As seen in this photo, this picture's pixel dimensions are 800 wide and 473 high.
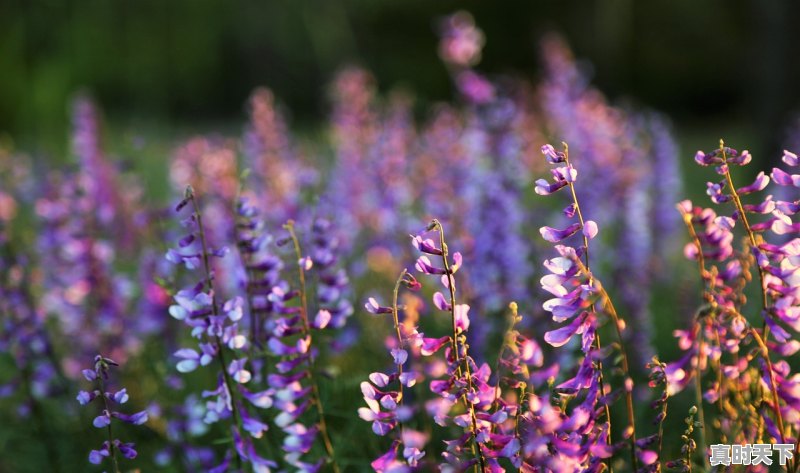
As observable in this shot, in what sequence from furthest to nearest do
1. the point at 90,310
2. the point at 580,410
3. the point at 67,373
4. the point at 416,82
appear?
the point at 416,82
the point at 67,373
the point at 90,310
the point at 580,410

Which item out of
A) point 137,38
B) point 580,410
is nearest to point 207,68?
point 137,38

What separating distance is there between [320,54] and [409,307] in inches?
589

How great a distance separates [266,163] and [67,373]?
148 centimetres

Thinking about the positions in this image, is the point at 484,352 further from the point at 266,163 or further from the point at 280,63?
the point at 280,63

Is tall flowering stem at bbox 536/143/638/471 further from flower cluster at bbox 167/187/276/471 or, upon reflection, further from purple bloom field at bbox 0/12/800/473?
flower cluster at bbox 167/187/276/471

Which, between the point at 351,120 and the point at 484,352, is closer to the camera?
the point at 484,352

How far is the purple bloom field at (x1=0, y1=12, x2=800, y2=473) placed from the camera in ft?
5.71

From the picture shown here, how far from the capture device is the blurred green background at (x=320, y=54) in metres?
10.8

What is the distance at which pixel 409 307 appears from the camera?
5.86 feet

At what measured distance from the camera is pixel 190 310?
197cm

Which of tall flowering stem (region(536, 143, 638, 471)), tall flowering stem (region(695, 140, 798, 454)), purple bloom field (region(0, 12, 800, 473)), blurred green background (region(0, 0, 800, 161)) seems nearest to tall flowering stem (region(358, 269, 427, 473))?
purple bloom field (region(0, 12, 800, 473))

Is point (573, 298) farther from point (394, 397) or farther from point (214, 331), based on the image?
point (214, 331)

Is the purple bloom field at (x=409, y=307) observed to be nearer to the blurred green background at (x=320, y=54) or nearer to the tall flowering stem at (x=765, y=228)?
the tall flowering stem at (x=765, y=228)

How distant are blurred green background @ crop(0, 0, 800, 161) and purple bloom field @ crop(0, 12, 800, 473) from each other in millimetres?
3904
